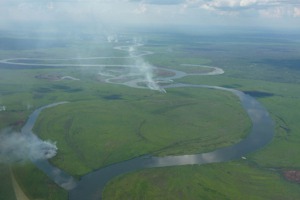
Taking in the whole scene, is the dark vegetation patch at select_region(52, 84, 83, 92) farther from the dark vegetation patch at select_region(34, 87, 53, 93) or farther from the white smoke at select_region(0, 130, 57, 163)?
the white smoke at select_region(0, 130, 57, 163)

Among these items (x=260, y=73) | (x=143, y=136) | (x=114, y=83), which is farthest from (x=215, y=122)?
(x=260, y=73)

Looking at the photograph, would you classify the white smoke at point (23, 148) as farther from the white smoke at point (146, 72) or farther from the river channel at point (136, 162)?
the white smoke at point (146, 72)

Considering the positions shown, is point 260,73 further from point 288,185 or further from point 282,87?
point 288,185

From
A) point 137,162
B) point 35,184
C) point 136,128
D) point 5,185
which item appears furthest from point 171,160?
point 5,185

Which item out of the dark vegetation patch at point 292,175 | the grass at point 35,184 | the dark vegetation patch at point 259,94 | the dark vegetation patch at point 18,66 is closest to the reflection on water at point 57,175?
the grass at point 35,184

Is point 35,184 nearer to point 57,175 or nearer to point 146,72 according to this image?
point 57,175

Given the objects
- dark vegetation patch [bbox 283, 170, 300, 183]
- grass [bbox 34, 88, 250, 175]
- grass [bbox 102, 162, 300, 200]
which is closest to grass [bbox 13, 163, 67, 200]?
grass [bbox 34, 88, 250, 175]
